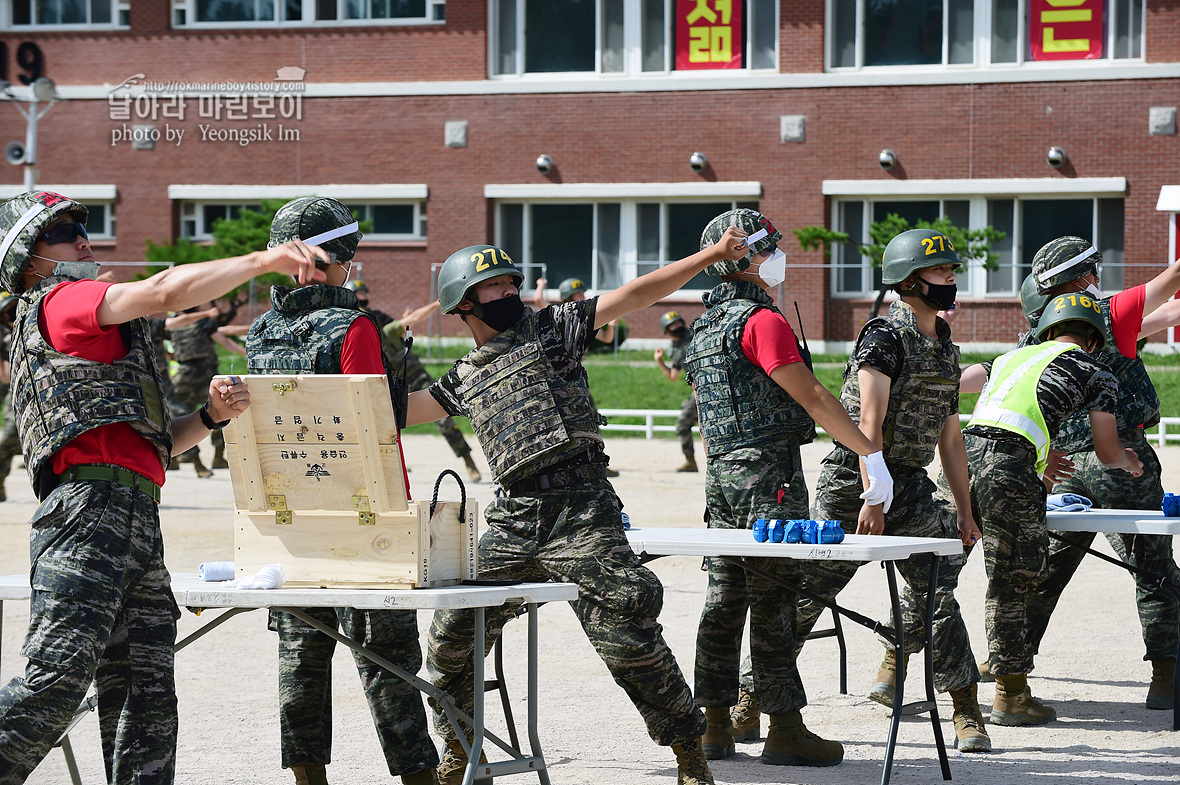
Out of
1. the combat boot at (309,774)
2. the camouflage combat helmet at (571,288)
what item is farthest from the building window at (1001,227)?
the combat boot at (309,774)

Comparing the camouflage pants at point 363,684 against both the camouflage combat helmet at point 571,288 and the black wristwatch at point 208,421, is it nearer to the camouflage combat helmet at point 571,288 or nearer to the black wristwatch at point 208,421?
the black wristwatch at point 208,421

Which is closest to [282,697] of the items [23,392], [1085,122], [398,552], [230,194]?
[398,552]

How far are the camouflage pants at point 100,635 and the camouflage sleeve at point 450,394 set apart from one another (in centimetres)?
135

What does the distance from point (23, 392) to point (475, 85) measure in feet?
88.8

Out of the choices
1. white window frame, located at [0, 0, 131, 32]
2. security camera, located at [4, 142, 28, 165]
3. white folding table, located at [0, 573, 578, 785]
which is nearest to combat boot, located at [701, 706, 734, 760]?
white folding table, located at [0, 573, 578, 785]

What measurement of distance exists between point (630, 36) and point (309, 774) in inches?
1057

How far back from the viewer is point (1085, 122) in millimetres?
28328

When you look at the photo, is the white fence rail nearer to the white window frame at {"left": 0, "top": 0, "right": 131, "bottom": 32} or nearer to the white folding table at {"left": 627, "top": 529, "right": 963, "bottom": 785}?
the white folding table at {"left": 627, "top": 529, "right": 963, "bottom": 785}

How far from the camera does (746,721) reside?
692 centimetres

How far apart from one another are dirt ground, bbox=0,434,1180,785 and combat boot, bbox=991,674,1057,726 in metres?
0.06

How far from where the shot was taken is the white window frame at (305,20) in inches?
1245

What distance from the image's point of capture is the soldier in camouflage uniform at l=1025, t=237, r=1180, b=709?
7.57 metres

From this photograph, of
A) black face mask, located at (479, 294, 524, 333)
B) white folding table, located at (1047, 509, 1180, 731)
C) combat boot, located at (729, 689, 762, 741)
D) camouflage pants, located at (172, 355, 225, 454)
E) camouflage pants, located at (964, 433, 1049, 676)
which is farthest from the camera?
camouflage pants, located at (172, 355, 225, 454)

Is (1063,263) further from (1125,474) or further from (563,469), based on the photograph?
(563,469)
